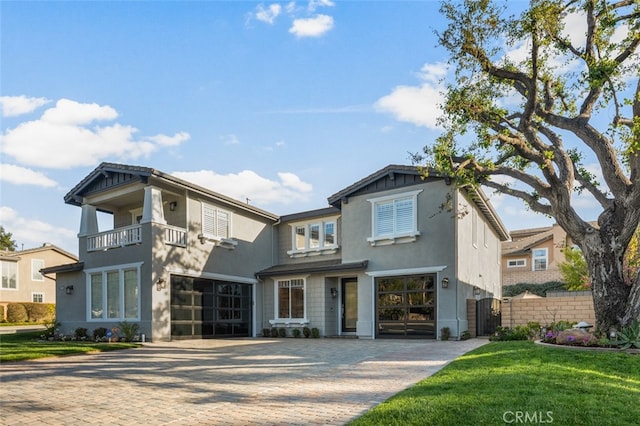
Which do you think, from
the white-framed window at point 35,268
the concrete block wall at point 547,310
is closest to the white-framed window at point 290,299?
the concrete block wall at point 547,310

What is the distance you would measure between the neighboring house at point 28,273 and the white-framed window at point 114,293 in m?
17.2

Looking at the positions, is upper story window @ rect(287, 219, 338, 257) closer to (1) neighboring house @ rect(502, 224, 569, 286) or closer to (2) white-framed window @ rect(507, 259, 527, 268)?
(1) neighboring house @ rect(502, 224, 569, 286)

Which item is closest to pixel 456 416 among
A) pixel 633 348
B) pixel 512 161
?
pixel 633 348

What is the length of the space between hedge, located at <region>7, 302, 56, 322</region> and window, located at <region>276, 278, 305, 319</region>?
2201 cm

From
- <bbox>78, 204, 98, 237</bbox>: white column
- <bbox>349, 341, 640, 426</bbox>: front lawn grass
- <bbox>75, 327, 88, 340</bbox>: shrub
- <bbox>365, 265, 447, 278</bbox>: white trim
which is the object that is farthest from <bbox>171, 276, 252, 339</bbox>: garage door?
<bbox>349, 341, 640, 426</bbox>: front lawn grass

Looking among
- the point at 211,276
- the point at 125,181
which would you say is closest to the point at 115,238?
the point at 125,181

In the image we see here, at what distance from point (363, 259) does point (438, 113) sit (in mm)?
7434

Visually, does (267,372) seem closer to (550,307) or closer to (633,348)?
(633,348)

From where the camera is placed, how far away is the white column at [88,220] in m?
20.3

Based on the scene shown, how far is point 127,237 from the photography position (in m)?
18.4

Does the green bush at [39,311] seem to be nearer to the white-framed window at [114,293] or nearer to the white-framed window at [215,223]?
the white-framed window at [114,293]

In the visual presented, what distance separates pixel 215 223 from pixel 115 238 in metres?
3.88

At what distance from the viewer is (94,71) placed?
1427cm

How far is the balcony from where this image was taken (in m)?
18.0
